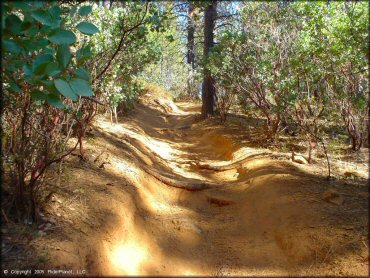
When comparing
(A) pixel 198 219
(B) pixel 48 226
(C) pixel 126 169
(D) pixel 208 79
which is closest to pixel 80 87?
(B) pixel 48 226

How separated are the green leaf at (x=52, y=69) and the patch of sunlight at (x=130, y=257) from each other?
4.75 feet

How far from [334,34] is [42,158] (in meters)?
4.53

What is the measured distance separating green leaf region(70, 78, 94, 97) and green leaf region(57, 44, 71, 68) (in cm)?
12

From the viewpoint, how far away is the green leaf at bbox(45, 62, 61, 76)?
1947 mm

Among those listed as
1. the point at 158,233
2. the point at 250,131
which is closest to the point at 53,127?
the point at 158,233

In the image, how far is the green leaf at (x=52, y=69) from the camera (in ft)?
6.39

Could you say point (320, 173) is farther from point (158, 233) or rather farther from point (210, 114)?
point (210, 114)

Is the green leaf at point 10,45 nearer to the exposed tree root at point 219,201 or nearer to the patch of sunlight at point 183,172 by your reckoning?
the exposed tree root at point 219,201

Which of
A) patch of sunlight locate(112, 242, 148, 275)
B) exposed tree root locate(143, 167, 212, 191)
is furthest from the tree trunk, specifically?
patch of sunlight locate(112, 242, 148, 275)

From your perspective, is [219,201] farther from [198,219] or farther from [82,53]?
[82,53]

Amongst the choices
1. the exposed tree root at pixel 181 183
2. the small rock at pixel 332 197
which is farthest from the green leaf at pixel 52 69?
the exposed tree root at pixel 181 183

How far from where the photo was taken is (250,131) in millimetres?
9219

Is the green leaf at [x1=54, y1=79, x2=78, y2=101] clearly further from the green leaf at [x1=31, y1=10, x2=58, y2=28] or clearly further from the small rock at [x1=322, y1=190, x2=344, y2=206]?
the small rock at [x1=322, y1=190, x2=344, y2=206]

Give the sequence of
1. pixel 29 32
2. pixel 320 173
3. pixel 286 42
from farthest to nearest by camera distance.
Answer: pixel 286 42 < pixel 320 173 < pixel 29 32
